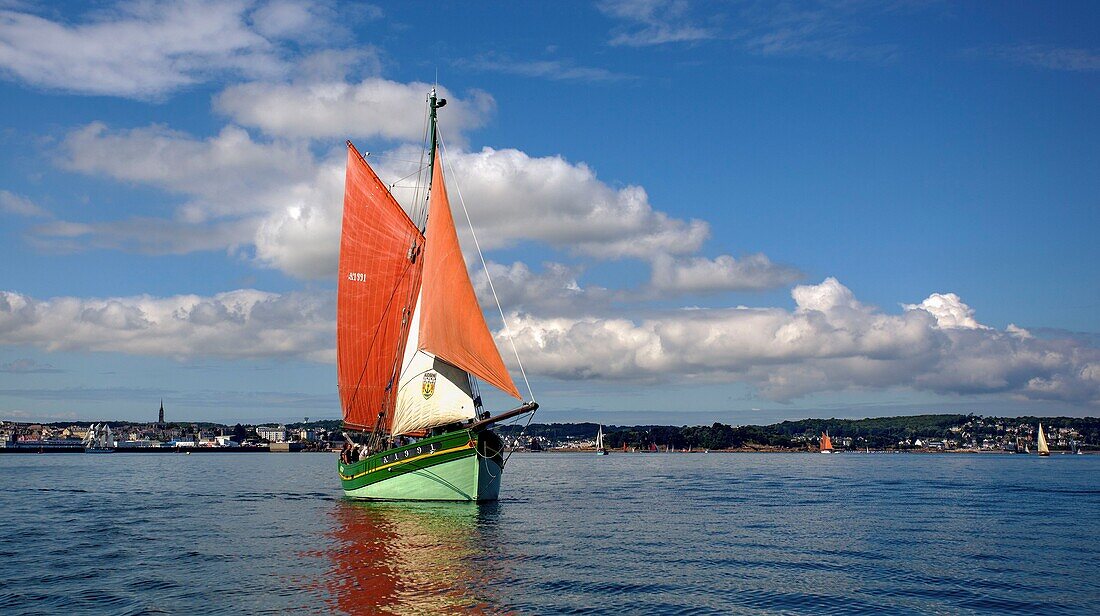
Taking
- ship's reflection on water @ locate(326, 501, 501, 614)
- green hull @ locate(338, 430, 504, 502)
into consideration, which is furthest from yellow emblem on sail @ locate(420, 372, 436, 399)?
ship's reflection on water @ locate(326, 501, 501, 614)

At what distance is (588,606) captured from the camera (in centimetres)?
2791

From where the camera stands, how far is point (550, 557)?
37094 millimetres

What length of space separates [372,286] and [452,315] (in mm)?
11783

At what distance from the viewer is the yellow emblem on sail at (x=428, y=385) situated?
5741 cm

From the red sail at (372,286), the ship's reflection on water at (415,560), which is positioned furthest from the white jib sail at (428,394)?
the ship's reflection on water at (415,560)

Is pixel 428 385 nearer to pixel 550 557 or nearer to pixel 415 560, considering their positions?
pixel 415 560

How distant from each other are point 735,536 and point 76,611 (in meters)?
29.8

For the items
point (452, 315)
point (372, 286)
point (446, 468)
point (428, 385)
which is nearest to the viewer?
point (446, 468)

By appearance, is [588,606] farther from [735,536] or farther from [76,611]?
[735,536]

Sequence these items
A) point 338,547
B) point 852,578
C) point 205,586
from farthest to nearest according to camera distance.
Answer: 1. point 338,547
2. point 852,578
3. point 205,586

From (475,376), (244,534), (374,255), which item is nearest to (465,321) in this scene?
(475,376)

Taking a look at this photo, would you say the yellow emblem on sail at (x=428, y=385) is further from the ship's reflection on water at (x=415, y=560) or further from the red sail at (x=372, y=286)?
the ship's reflection on water at (x=415, y=560)

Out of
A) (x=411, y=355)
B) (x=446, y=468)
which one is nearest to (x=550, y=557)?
(x=446, y=468)

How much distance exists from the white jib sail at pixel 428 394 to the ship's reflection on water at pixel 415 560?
5.43m
